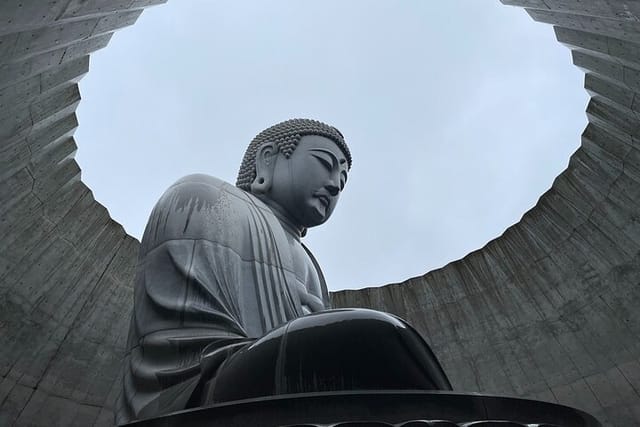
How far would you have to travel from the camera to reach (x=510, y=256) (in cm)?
705

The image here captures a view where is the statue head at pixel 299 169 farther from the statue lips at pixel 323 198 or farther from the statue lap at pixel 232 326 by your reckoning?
the statue lap at pixel 232 326

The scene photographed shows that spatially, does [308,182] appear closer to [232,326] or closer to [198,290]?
[198,290]

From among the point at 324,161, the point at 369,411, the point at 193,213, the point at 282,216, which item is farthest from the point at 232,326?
the point at 324,161

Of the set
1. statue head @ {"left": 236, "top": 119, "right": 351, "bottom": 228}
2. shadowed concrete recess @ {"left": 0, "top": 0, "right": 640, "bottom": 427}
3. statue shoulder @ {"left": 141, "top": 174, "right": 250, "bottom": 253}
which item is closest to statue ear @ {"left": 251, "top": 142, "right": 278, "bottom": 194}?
statue head @ {"left": 236, "top": 119, "right": 351, "bottom": 228}

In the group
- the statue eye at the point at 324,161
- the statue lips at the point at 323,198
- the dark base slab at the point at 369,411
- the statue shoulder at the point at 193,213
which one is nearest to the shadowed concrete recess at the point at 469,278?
the statue shoulder at the point at 193,213

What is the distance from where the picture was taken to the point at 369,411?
1791mm

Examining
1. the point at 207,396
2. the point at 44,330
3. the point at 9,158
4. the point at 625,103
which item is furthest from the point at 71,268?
the point at 625,103

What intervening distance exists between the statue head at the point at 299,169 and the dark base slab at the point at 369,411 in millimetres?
2787


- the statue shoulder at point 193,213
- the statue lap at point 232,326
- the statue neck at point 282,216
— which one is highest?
the statue neck at point 282,216

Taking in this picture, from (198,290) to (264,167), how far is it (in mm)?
1898

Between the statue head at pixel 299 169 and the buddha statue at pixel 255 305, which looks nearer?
the buddha statue at pixel 255 305

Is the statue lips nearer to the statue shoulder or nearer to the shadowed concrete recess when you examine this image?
the statue shoulder

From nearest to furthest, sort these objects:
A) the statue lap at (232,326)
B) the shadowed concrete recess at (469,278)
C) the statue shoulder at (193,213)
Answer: the statue lap at (232,326) < the statue shoulder at (193,213) < the shadowed concrete recess at (469,278)

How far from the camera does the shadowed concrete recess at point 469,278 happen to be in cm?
532
